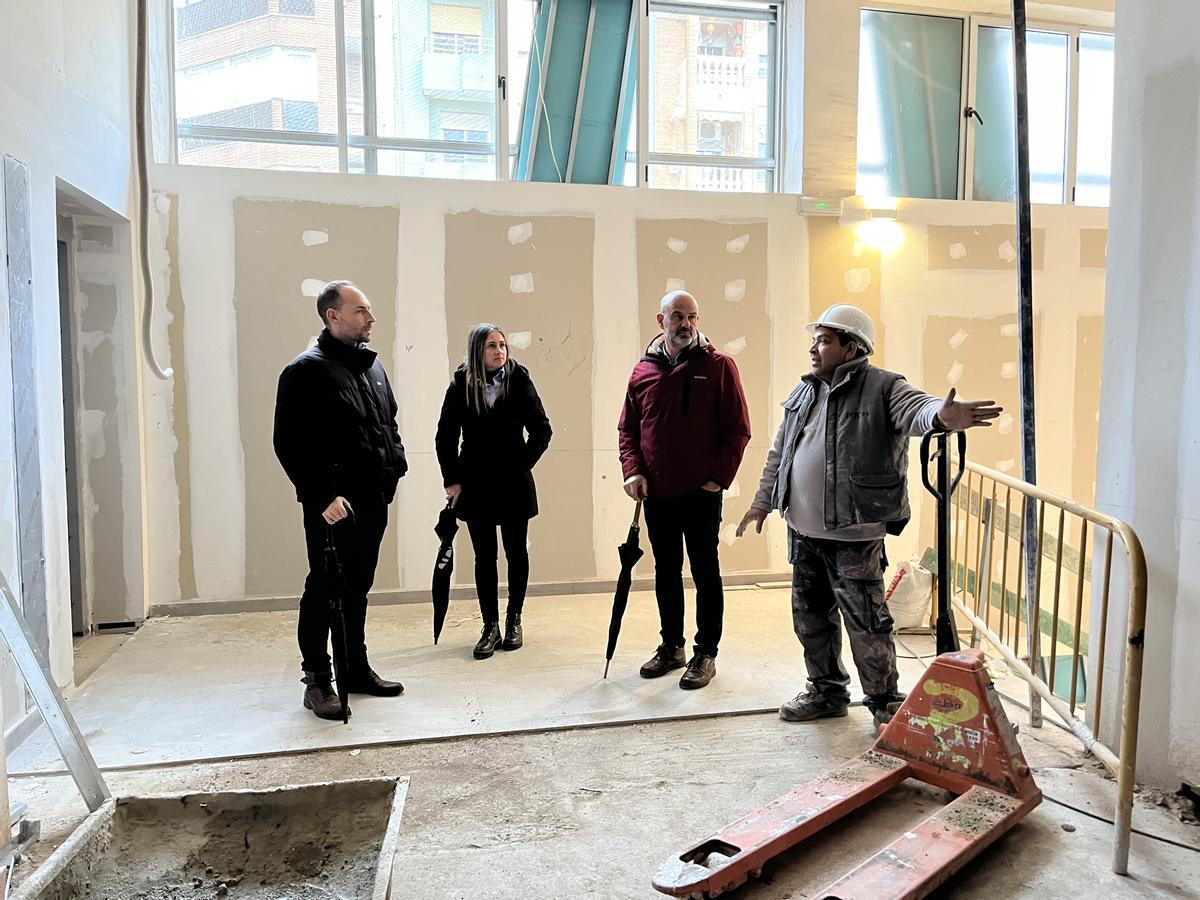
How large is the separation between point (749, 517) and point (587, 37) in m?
3.11

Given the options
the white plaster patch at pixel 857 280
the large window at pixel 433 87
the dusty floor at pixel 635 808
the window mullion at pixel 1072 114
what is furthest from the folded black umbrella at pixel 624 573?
the window mullion at pixel 1072 114

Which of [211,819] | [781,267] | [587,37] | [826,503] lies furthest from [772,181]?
[211,819]

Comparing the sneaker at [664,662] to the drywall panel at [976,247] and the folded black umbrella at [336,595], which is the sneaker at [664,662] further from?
the drywall panel at [976,247]

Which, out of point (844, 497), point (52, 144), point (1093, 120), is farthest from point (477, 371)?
point (1093, 120)

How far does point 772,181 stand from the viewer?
198 inches

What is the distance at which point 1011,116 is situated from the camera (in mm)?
5152

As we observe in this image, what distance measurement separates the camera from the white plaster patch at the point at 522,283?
4527 millimetres

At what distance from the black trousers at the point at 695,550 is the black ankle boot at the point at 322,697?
1.28 meters

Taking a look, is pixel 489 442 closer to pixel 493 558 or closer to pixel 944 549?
pixel 493 558

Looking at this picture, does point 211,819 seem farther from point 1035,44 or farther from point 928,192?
point 1035,44

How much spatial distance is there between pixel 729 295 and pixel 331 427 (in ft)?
8.58

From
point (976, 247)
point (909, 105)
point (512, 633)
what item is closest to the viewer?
point (512, 633)

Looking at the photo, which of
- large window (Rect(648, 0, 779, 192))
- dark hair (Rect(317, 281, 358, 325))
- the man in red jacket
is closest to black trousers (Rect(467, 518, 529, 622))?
the man in red jacket

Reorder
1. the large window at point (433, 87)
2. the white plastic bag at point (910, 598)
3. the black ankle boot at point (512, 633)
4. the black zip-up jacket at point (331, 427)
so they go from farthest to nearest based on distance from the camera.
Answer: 1. the large window at point (433, 87)
2. the white plastic bag at point (910, 598)
3. the black ankle boot at point (512, 633)
4. the black zip-up jacket at point (331, 427)
